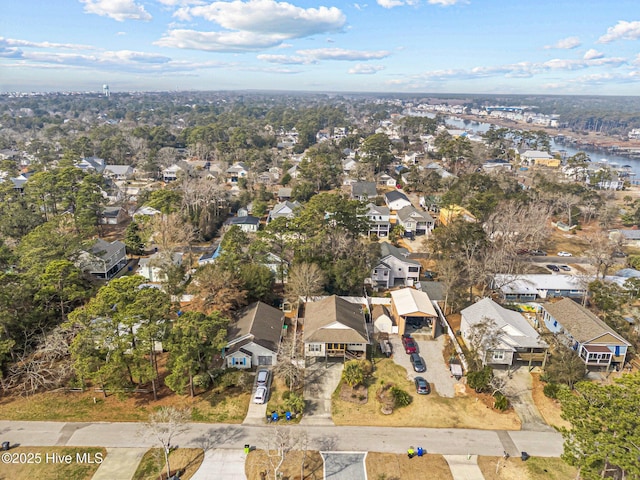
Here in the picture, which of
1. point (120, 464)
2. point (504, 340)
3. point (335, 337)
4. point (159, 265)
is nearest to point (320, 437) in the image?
point (335, 337)

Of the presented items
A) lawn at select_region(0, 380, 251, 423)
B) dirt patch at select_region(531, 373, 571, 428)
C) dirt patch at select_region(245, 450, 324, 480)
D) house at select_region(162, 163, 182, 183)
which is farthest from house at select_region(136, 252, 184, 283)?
house at select_region(162, 163, 182, 183)

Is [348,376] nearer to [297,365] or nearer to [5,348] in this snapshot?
[297,365]

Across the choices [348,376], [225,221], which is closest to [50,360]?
[348,376]

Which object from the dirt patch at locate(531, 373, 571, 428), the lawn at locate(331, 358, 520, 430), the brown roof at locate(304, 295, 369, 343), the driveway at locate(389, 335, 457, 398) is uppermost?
the brown roof at locate(304, 295, 369, 343)

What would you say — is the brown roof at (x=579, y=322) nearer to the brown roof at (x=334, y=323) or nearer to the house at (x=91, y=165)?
the brown roof at (x=334, y=323)

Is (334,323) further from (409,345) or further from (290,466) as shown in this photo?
(290,466)

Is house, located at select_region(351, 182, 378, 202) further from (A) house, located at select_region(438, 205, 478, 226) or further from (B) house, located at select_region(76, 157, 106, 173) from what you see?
(B) house, located at select_region(76, 157, 106, 173)
